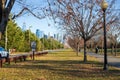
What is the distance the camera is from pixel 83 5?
110ft

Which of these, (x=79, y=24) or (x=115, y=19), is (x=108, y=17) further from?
(x=79, y=24)

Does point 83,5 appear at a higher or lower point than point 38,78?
higher

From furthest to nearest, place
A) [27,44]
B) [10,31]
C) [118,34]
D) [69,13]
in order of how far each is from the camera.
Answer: [27,44] → [10,31] → [118,34] → [69,13]

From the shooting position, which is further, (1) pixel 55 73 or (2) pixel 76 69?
(2) pixel 76 69

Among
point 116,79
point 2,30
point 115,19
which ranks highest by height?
point 115,19

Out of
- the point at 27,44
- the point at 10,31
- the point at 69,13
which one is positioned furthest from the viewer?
the point at 27,44

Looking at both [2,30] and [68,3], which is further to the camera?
[68,3]

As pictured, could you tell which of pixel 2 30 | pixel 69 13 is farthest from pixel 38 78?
pixel 69 13

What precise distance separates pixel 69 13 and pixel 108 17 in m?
4.31

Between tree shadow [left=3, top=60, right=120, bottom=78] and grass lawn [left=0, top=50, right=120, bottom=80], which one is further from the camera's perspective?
tree shadow [left=3, top=60, right=120, bottom=78]

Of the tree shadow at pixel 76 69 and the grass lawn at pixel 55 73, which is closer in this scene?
the grass lawn at pixel 55 73

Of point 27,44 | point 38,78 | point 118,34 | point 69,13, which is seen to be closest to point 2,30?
point 38,78

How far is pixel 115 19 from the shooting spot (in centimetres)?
3375

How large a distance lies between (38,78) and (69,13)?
57.2 ft
